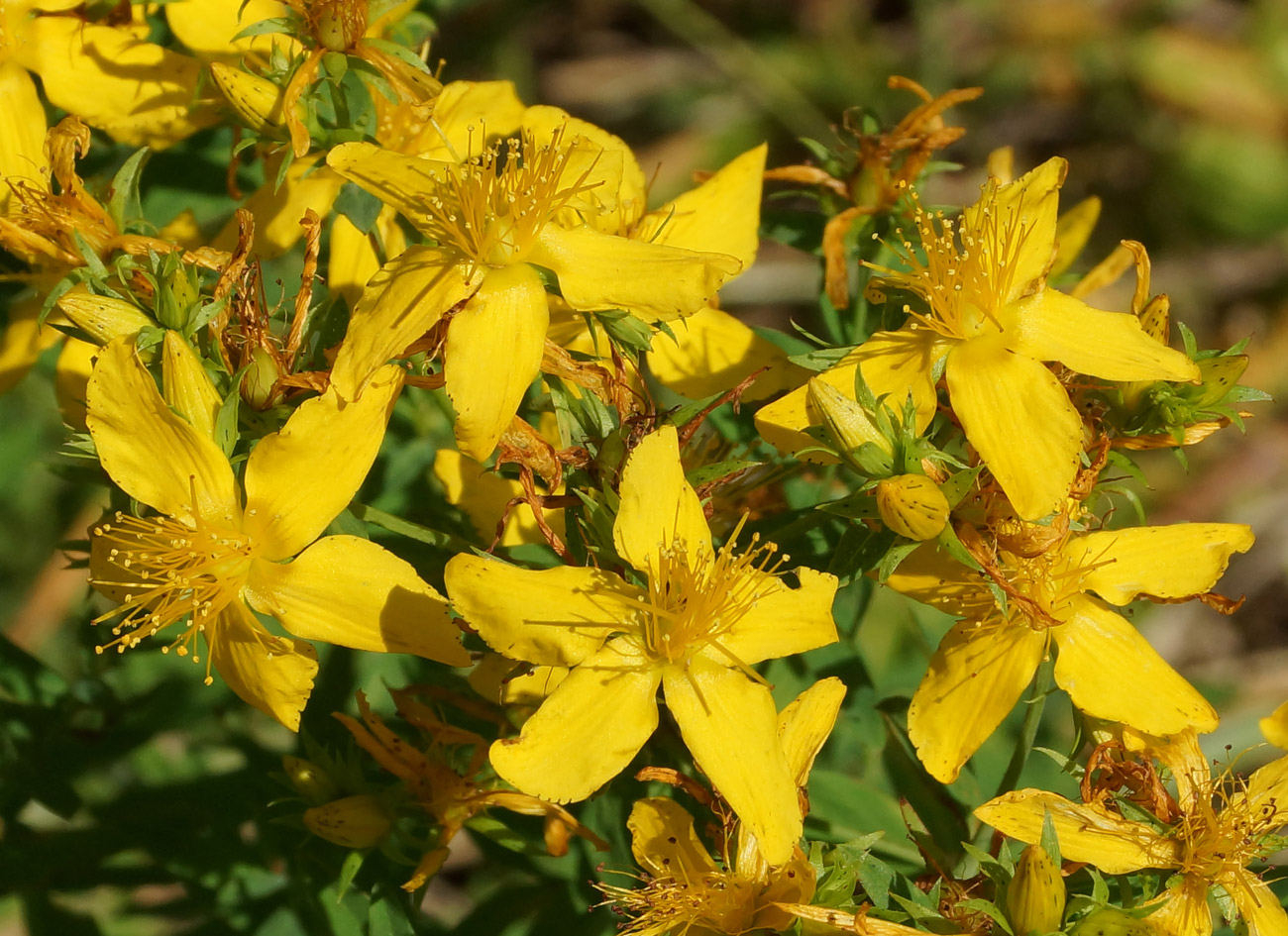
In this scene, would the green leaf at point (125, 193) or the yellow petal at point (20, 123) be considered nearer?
the green leaf at point (125, 193)

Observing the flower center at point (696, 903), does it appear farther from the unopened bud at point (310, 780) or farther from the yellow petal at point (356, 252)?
the yellow petal at point (356, 252)

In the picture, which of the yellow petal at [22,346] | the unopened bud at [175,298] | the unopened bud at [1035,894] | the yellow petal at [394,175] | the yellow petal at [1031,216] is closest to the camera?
the unopened bud at [1035,894]

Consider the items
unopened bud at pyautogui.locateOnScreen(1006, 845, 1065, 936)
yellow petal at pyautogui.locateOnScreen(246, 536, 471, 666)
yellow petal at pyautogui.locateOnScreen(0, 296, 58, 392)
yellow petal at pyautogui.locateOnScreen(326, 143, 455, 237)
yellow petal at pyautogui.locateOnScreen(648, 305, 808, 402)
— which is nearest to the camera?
unopened bud at pyautogui.locateOnScreen(1006, 845, 1065, 936)

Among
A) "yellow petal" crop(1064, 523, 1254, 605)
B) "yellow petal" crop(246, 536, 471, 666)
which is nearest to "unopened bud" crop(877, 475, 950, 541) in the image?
"yellow petal" crop(1064, 523, 1254, 605)

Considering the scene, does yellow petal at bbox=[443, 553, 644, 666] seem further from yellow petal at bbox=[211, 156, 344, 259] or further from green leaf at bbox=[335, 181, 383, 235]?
yellow petal at bbox=[211, 156, 344, 259]

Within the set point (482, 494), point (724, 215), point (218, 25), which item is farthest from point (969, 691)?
point (218, 25)

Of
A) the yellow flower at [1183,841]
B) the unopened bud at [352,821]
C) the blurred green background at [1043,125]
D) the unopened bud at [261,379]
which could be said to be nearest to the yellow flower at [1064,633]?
the yellow flower at [1183,841]
